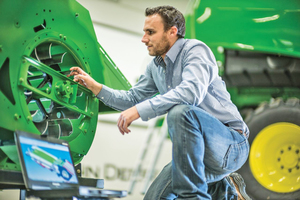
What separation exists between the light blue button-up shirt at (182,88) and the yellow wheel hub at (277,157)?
828 mm

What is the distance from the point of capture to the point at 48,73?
5.28 feet

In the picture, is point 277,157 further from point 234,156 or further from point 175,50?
point 175,50

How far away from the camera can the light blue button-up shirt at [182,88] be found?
5.05 feet

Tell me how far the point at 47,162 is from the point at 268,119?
5.54 feet

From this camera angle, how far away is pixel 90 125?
1866 mm

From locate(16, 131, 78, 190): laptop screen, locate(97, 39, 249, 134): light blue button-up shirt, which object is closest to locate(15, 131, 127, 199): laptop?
locate(16, 131, 78, 190): laptop screen

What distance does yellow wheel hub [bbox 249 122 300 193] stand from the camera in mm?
2529

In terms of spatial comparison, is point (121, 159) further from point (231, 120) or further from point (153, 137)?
point (231, 120)

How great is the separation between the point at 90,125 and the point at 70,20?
52cm

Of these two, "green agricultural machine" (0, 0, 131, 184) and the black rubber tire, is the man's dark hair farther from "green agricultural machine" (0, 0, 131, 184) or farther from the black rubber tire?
the black rubber tire

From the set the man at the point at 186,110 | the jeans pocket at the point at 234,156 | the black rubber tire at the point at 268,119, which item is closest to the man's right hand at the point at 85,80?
the man at the point at 186,110

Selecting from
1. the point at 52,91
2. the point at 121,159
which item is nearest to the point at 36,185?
the point at 52,91

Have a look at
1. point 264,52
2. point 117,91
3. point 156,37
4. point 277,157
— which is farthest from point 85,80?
point 277,157

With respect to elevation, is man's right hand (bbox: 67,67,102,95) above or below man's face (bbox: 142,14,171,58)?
below
